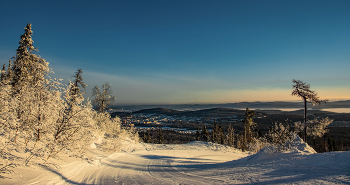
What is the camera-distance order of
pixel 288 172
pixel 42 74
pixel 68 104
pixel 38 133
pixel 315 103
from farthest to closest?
1. pixel 315 103
2. pixel 68 104
3. pixel 42 74
4. pixel 38 133
5. pixel 288 172

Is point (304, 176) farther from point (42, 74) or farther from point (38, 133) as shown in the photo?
point (42, 74)

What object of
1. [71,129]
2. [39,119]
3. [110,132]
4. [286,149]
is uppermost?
[39,119]

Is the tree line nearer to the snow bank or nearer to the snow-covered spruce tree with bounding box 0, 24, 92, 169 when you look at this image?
the snow-covered spruce tree with bounding box 0, 24, 92, 169

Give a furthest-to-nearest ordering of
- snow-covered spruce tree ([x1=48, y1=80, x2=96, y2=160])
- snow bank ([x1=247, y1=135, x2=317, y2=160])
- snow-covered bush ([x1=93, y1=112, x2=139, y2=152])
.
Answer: snow-covered bush ([x1=93, y1=112, x2=139, y2=152]) < snow bank ([x1=247, y1=135, x2=317, y2=160]) < snow-covered spruce tree ([x1=48, y1=80, x2=96, y2=160])

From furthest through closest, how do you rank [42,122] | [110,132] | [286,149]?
[110,132], [286,149], [42,122]

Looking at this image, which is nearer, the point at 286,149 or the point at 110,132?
the point at 286,149

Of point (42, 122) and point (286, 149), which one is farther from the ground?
point (42, 122)

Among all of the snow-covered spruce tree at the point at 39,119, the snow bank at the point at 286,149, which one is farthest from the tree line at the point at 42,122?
the snow bank at the point at 286,149

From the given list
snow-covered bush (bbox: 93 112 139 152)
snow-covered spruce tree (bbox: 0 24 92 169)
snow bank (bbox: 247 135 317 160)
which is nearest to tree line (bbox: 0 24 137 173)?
snow-covered spruce tree (bbox: 0 24 92 169)

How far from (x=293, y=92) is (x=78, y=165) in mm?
19602

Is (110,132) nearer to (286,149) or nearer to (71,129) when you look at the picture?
(71,129)

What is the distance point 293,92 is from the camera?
655 inches

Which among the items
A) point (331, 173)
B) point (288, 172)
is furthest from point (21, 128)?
point (331, 173)

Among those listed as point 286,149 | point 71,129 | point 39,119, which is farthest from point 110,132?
point 286,149
